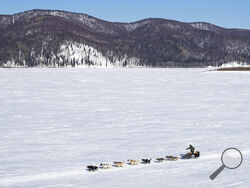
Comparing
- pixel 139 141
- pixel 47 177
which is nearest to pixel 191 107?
pixel 139 141

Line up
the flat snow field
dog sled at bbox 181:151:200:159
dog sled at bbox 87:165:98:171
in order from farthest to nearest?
dog sled at bbox 181:151:200:159 → dog sled at bbox 87:165:98:171 → the flat snow field

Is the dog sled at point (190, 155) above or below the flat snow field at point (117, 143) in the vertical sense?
above

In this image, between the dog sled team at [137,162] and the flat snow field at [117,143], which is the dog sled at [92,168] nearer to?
the dog sled team at [137,162]

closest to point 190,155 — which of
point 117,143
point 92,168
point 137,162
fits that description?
point 137,162

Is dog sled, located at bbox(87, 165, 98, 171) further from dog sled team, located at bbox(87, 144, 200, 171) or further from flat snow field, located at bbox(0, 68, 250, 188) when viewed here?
flat snow field, located at bbox(0, 68, 250, 188)

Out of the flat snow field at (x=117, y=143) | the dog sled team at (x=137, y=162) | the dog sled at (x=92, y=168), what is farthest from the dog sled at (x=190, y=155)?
the dog sled at (x=92, y=168)

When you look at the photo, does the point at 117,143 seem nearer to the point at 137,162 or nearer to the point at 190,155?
the point at 137,162

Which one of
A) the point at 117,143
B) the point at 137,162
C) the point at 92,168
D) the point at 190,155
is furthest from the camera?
the point at 117,143

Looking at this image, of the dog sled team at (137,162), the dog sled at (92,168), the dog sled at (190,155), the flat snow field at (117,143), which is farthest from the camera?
the dog sled at (190,155)

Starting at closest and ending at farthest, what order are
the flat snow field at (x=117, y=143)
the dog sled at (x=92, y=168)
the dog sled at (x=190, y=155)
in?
the flat snow field at (x=117, y=143)
the dog sled at (x=92, y=168)
the dog sled at (x=190, y=155)

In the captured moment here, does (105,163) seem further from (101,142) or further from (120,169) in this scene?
(101,142)

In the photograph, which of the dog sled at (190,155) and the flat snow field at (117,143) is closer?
the flat snow field at (117,143)

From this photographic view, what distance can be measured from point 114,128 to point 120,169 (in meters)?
7.96

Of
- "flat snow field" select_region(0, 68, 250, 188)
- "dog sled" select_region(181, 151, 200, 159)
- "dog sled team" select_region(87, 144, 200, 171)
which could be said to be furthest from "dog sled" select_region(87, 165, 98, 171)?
"dog sled" select_region(181, 151, 200, 159)
